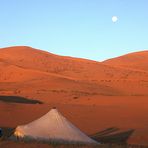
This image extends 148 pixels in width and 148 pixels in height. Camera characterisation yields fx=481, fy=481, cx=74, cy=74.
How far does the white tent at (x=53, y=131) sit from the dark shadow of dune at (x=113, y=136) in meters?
3.91

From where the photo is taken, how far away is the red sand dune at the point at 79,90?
27797mm

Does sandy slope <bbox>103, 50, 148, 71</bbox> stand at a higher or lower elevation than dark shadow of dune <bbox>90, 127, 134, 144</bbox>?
higher

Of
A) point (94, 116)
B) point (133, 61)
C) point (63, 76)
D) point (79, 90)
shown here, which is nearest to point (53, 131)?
point (94, 116)

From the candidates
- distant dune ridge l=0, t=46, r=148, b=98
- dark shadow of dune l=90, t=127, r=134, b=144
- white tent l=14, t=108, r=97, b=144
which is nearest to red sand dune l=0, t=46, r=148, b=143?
distant dune ridge l=0, t=46, r=148, b=98

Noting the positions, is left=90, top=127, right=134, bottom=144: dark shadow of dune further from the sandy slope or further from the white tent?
the sandy slope

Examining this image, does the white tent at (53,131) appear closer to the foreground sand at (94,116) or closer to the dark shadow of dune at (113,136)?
the dark shadow of dune at (113,136)

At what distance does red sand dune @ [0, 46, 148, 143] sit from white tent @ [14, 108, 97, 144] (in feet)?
18.2

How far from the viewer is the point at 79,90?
173ft

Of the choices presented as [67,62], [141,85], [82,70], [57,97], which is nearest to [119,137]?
[57,97]

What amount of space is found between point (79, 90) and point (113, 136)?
3044 cm

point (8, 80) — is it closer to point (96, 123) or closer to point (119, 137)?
point (96, 123)

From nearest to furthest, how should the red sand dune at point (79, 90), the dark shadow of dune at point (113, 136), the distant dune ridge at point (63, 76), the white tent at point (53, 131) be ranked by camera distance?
the white tent at point (53, 131) → the dark shadow of dune at point (113, 136) → the red sand dune at point (79, 90) → the distant dune ridge at point (63, 76)

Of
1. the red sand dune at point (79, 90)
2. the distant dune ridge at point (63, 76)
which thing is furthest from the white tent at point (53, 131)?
the distant dune ridge at point (63, 76)

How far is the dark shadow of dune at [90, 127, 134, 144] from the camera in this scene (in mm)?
20844
